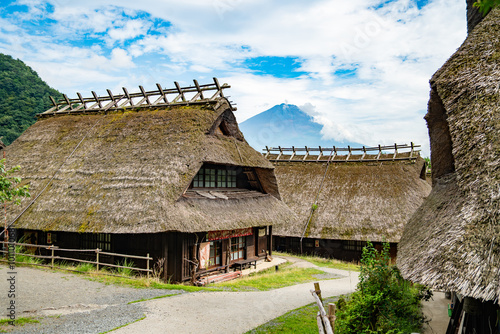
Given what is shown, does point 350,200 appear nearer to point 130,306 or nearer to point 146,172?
point 146,172

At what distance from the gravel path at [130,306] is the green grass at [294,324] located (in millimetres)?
334

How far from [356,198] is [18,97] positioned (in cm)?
4335

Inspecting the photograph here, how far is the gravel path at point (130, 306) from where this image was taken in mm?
8938

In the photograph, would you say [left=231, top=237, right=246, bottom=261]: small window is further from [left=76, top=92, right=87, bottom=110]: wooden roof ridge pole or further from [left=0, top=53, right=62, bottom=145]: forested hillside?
[left=0, top=53, right=62, bottom=145]: forested hillside

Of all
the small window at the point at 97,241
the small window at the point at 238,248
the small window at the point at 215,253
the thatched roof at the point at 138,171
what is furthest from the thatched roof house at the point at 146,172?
the small window at the point at 238,248

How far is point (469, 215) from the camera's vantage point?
212 inches

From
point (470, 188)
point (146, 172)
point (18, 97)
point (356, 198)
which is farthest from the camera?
point (18, 97)

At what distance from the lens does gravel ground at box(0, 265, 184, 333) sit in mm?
8703

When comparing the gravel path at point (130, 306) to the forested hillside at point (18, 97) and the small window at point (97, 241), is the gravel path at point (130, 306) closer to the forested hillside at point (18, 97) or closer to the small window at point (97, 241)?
the small window at point (97, 241)

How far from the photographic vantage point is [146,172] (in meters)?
15.9

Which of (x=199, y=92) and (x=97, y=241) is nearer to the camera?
(x=97, y=241)

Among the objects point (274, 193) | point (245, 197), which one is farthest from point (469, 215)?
point (274, 193)

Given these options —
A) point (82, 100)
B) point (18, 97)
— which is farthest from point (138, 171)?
point (18, 97)

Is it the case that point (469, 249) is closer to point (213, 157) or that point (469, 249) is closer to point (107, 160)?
point (213, 157)
